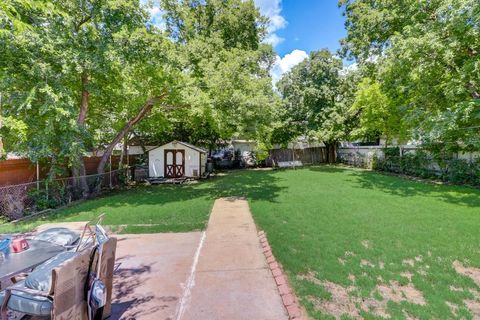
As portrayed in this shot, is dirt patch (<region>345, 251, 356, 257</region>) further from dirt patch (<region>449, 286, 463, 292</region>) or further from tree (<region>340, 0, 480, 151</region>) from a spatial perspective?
tree (<region>340, 0, 480, 151</region>)

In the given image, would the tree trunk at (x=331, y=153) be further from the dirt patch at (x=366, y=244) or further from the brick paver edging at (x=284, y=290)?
the brick paver edging at (x=284, y=290)

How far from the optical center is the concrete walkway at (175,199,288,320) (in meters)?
3.59

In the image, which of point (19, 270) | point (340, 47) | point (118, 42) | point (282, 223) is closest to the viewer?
point (19, 270)

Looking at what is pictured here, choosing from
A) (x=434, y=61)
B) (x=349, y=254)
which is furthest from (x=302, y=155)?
(x=349, y=254)

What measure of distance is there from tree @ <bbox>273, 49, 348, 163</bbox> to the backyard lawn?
422 inches

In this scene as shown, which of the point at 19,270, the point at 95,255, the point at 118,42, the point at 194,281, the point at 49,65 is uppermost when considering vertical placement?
the point at 118,42

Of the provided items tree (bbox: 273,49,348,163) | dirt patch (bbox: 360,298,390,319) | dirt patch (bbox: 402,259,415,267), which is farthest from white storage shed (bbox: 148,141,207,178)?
dirt patch (bbox: 360,298,390,319)

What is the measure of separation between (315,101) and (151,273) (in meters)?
20.9

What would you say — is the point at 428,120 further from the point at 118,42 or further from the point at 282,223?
the point at 118,42

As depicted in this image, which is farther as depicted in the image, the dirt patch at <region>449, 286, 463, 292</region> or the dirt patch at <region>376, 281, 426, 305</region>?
the dirt patch at <region>449, 286, 463, 292</region>

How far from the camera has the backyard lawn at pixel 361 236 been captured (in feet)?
12.4

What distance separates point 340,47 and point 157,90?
12700mm

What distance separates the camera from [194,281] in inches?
175

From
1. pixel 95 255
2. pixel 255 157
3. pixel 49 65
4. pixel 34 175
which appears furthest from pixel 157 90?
pixel 255 157
